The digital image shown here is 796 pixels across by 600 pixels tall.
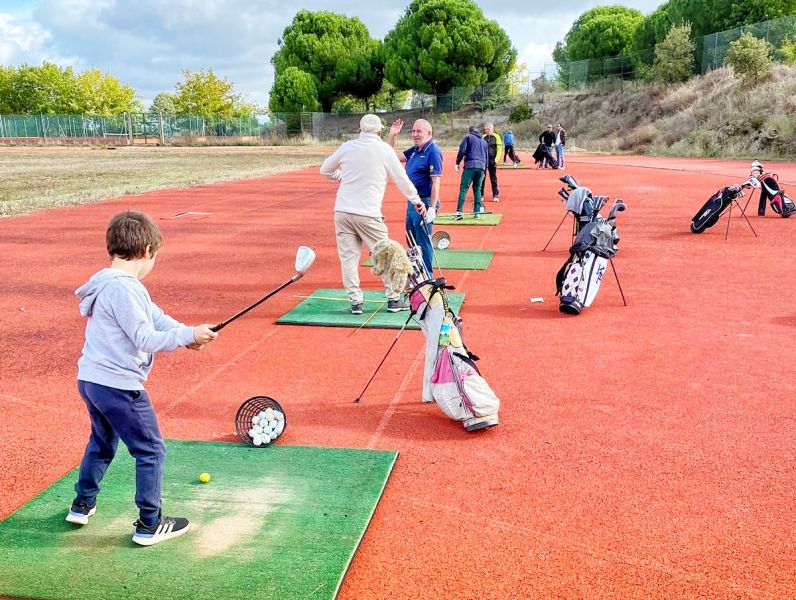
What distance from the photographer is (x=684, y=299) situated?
9.65m

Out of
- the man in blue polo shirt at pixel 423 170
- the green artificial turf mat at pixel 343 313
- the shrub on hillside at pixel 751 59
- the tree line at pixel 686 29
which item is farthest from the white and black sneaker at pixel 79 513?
the tree line at pixel 686 29

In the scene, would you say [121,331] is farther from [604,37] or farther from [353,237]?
[604,37]

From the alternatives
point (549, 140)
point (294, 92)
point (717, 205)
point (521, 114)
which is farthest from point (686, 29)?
point (717, 205)

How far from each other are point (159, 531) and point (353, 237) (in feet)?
15.6

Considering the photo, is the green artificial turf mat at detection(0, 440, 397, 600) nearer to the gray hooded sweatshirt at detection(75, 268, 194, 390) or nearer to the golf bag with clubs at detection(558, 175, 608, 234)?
the gray hooded sweatshirt at detection(75, 268, 194, 390)

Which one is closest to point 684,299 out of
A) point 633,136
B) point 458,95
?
point 633,136

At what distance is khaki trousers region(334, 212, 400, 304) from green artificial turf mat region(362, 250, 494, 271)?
9.03ft

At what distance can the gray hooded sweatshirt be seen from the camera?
11.5 feet

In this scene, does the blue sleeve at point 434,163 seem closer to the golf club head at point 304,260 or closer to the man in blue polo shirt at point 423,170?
the man in blue polo shirt at point 423,170

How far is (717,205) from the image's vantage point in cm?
1429

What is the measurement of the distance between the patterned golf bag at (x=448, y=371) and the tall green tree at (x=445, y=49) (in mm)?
70232

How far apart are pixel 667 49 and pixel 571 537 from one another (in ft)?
174

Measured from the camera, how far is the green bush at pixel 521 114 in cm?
6325

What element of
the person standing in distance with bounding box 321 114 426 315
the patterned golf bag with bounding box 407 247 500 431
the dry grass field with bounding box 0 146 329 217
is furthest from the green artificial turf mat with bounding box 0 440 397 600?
the dry grass field with bounding box 0 146 329 217
